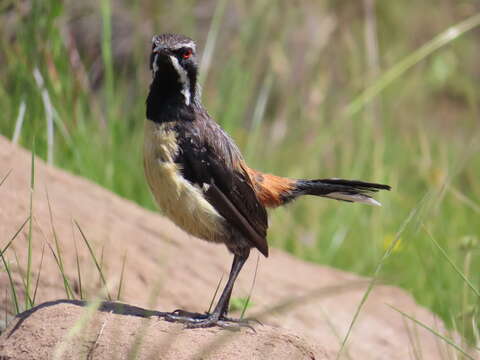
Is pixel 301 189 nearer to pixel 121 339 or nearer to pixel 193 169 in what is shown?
pixel 193 169

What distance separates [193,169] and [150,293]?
1065mm

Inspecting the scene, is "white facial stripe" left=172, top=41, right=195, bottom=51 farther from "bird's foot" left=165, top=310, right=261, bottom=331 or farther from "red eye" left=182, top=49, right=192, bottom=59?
"bird's foot" left=165, top=310, right=261, bottom=331

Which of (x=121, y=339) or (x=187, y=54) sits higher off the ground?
(x=187, y=54)

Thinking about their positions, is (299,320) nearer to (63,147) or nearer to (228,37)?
(63,147)

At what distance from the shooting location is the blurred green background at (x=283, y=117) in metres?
6.25

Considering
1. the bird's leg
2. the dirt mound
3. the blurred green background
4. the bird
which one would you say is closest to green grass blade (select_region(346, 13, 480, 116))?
the blurred green background

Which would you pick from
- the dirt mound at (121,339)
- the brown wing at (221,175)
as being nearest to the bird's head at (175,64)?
the brown wing at (221,175)

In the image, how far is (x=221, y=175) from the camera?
13.9 ft

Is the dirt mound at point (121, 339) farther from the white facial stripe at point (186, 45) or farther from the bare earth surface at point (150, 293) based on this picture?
the white facial stripe at point (186, 45)

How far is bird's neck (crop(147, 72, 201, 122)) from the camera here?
4.18 m

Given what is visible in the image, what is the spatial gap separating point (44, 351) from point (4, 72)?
4.59 metres

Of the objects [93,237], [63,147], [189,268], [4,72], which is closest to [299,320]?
[189,268]

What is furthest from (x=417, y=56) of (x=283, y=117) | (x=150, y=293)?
(x=283, y=117)

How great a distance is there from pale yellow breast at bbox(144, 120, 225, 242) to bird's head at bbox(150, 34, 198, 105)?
0.78ft
